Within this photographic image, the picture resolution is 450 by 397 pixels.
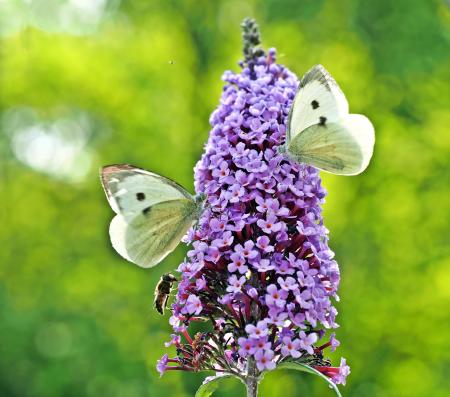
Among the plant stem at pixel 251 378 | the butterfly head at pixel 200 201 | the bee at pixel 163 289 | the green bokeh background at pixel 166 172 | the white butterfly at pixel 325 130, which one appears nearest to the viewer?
the plant stem at pixel 251 378

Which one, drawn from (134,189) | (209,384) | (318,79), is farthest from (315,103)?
(209,384)

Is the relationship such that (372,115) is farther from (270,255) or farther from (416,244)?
(270,255)

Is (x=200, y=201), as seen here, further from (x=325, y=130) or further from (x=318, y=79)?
(x=318, y=79)

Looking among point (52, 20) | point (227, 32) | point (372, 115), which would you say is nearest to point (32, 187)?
point (52, 20)

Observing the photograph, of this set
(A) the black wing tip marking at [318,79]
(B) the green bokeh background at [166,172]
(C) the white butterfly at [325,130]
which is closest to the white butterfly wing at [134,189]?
(C) the white butterfly at [325,130]

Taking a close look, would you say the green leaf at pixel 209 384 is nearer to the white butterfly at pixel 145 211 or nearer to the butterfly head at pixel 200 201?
the white butterfly at pixel 145 211
